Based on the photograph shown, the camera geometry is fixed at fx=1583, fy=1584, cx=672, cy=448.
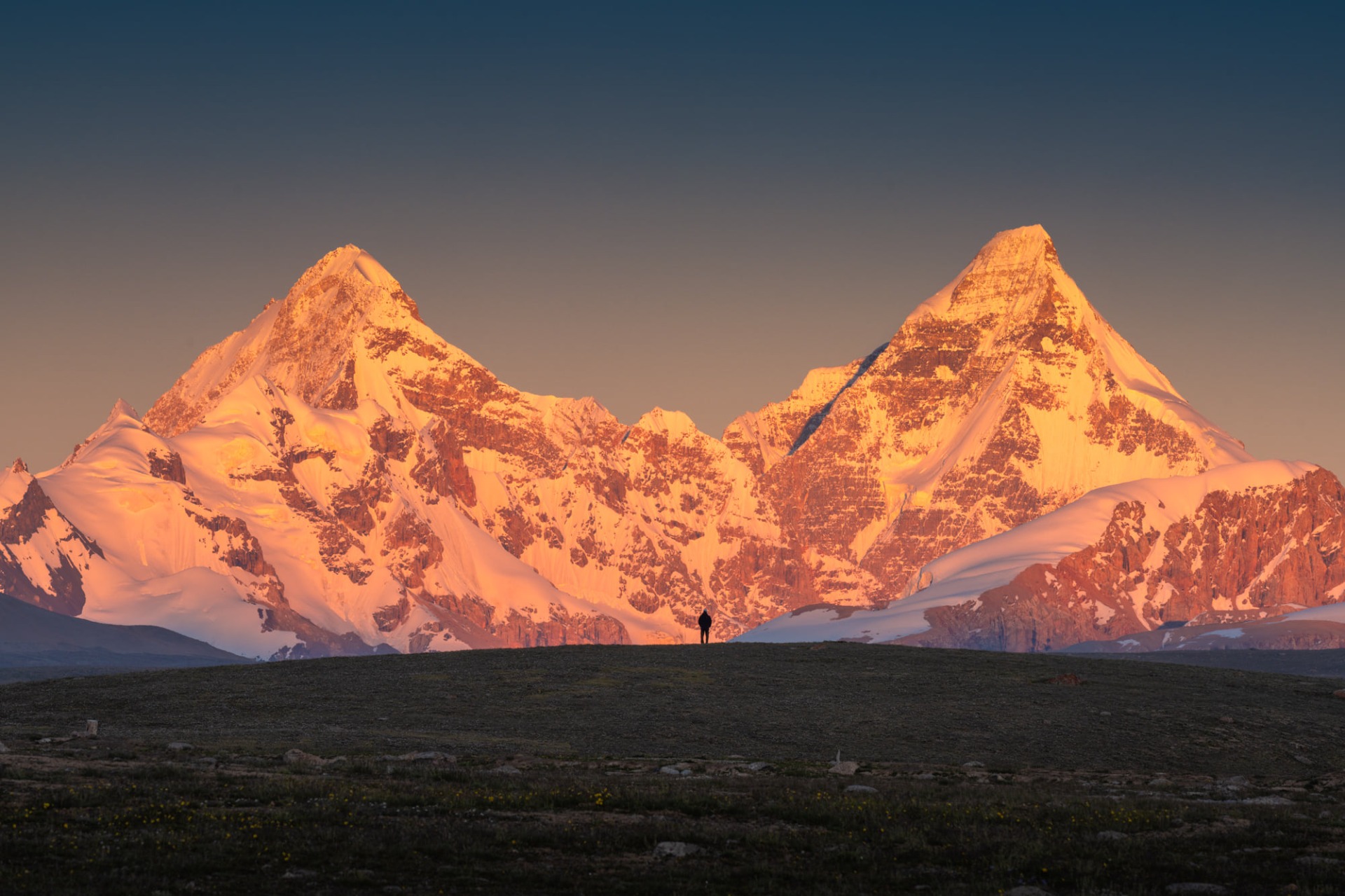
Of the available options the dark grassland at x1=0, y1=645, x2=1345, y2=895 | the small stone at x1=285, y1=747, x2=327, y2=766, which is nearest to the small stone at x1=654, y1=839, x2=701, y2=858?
the dark grassland at x1=0, y1=645, x2=1345, y2=895

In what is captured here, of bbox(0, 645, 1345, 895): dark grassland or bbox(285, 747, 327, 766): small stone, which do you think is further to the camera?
bbox(285, 747, 327, 766): small stone

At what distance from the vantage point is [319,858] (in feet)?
112

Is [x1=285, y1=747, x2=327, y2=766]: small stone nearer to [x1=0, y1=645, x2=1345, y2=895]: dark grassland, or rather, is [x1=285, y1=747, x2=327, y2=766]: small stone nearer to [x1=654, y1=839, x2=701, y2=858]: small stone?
[x1=0, y1=645, x2=1345, y2=895]: dark grassland

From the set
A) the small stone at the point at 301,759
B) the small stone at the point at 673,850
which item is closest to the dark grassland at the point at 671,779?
the small stone at the point at 673,850

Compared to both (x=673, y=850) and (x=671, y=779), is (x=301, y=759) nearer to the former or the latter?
(x=671, y=779)

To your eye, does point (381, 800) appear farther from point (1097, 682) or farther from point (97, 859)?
point (1097, 682)

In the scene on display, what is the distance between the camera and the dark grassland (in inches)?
1336

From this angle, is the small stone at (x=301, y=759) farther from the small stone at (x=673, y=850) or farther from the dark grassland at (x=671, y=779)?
the small stone at (x=673, y=850)

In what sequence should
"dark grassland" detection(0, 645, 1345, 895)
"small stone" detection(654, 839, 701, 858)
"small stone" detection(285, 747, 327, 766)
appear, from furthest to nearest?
"small stone" detection(285, 747, 327, 766) < "small stone" detection(654, 839, 701, 858) < "dark grassland" detection(0, 645, 1345, 895)

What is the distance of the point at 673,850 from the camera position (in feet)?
118

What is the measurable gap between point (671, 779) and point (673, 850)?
15.1 metres

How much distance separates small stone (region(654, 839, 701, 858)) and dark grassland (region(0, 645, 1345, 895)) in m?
0.16

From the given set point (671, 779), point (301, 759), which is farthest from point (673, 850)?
point (301, 759)

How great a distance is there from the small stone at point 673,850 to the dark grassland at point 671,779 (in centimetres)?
16
